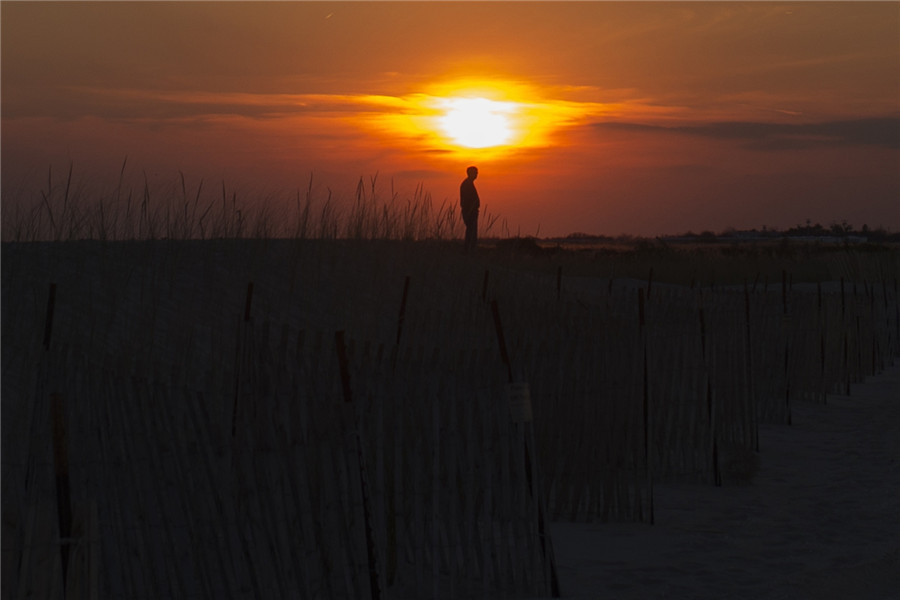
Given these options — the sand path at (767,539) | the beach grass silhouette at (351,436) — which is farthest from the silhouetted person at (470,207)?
the sand path at (767,539)

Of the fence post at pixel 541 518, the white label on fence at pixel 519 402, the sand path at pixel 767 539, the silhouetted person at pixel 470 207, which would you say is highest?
the silhouetted person at pixel 470 207

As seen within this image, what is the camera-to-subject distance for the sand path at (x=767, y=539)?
15.5ft

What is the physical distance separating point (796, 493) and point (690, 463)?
0.78m

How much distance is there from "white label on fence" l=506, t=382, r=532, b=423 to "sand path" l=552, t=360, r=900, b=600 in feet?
3.06

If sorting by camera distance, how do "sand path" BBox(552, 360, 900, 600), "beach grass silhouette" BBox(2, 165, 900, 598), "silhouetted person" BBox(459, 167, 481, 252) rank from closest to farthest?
1. "beach grass silhouette" BBox(2, 165, 900, 598)
2. "sand path" BBox(552, 360, 900, 600)
3. "silhouetted person" BBox(459, 167, 481, 252)

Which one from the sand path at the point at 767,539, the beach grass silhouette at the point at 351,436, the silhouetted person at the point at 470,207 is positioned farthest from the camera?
the silhouetted person at the point at 470,207

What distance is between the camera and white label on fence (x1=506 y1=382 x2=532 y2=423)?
4.38 m

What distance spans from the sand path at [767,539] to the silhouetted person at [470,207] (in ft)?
22.5

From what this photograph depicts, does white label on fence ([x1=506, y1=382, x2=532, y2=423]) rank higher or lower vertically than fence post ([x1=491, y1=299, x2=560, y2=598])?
higher

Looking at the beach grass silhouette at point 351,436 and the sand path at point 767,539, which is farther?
the sand path at point 767,539

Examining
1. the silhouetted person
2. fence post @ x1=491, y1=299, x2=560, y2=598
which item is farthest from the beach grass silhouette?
the silhouetted person

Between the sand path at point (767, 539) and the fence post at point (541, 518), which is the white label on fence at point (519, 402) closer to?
the fence post at point (541, 518)

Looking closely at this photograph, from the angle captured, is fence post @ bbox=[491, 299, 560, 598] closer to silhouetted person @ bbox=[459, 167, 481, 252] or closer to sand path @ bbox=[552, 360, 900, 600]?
sand path @ bbox=[552, 360, 900, 600]

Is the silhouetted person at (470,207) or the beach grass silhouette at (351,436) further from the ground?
the silhouetted person at (470,207)
